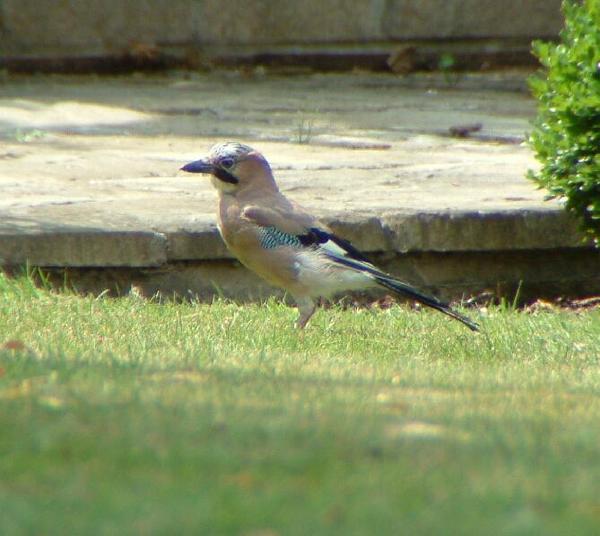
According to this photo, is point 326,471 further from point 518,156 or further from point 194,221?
point 518,156

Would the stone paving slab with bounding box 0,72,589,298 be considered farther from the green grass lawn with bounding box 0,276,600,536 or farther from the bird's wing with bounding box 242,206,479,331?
the green grass lawn with bounding box 0,276,600,536

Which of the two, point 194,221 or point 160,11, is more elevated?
point 160,11

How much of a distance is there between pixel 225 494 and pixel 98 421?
2.44 feet

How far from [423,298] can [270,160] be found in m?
3.46

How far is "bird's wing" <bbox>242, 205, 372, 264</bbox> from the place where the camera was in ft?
22.8

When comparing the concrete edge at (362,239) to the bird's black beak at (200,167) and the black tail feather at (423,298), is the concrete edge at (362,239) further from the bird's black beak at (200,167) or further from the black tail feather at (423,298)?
the black tail feather at (423,298)

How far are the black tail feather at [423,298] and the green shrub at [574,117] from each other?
131cm

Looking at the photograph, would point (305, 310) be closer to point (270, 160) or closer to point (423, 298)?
point (423, 298)

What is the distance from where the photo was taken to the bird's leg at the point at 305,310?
686 cm

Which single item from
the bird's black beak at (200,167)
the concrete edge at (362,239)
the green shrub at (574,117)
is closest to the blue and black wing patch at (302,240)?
the bird's black beak at (200,167)

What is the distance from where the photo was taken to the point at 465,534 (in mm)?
2910

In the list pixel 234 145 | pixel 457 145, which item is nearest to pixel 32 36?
pixel 457 145

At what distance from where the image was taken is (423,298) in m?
6.77

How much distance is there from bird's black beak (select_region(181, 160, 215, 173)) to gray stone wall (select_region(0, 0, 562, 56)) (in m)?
8.89
